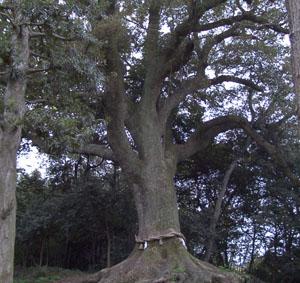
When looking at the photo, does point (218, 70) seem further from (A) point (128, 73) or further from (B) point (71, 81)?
(B) point (71, 81)

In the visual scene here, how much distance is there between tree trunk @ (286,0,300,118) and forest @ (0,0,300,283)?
12.4 feet

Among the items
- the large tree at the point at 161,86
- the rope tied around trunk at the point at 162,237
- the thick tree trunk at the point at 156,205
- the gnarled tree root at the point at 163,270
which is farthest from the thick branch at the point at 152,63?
the gnarled tree root at the point at 163,270

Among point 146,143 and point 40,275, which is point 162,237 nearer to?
point 146,143

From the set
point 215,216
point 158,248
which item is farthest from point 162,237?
point 215,216

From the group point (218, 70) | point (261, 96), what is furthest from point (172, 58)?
point (261, 96)

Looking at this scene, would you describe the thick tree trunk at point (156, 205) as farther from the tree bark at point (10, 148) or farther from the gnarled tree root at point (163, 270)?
the tree bark at point (10, 148)

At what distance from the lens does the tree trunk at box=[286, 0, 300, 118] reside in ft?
12.4

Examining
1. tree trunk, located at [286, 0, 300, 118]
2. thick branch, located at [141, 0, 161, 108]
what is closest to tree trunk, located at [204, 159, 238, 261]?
thick branch, located at [141, 0, 161, 108]

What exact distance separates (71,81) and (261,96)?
948cm

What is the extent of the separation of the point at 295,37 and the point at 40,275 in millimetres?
12497

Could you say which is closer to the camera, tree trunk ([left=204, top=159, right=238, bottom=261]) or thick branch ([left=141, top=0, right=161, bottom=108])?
thick branch ([left=141, top=0, right=161, bottom=108])

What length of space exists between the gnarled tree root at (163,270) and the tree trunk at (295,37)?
798cm

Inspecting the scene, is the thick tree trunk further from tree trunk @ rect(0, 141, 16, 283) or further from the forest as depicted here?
tree trunk @ rect(0, 141, 16, 283)

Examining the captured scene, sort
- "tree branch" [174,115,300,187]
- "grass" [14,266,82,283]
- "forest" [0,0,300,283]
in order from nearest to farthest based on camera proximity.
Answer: "forest" [0,0,300,283]
"grass" [14,266,82,283]
"tree branch" [174,115,300,187]
